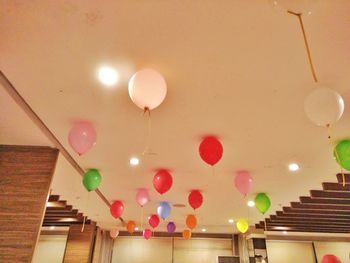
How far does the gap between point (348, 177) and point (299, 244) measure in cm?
653

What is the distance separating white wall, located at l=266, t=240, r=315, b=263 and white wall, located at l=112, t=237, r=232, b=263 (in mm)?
1575

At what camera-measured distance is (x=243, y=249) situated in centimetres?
889

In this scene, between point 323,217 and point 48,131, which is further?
point 323,217

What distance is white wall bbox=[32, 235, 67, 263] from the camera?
374 inches

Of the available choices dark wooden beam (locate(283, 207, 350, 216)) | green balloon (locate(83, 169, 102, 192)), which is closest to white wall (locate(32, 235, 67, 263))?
green balloon (locate(83, 169, 102, 192))

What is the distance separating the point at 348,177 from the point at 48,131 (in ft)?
14.7

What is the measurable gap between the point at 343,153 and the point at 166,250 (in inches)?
315

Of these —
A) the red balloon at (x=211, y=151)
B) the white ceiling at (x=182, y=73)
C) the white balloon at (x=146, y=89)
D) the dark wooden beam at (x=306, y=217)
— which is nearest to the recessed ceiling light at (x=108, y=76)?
the white ceiling at (x=182, y=73)

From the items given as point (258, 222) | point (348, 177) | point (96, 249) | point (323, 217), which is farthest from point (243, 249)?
point (348, 177)

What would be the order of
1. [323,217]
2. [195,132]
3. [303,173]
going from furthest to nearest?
[323,217]
[303,173]
[195,132]

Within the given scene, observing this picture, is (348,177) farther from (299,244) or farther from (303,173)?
(299,244)

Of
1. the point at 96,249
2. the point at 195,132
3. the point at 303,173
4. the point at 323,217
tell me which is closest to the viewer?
the point at 195,132

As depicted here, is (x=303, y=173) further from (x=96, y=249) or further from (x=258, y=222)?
(x=96, y=249)

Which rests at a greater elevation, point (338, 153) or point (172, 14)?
point (172, 14)
